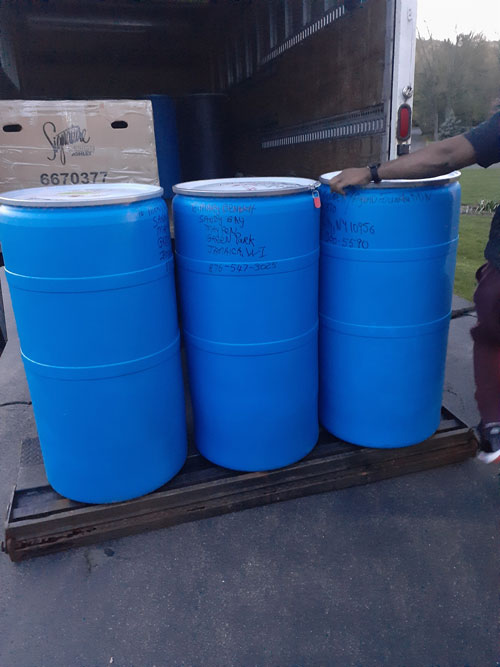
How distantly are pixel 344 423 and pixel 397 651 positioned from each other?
42.4 inches

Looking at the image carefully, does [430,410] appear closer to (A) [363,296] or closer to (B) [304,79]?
(A) [363,296]

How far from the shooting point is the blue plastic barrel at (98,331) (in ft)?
6.30

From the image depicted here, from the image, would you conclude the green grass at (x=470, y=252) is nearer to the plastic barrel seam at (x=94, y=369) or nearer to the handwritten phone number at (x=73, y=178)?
the handwritten phone number at (x=73, y=178)

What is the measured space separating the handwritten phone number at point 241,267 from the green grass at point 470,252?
392 cm

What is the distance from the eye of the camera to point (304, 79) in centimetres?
385

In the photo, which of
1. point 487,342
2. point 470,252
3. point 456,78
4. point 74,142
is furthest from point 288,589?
point 456,78

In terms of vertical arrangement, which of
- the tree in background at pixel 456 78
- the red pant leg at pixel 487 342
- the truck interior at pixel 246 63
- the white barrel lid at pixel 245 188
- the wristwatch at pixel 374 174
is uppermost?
the tree in background at pixel 456 78

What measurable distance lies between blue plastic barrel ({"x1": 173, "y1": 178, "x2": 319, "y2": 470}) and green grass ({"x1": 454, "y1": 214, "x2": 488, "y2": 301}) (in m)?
3.70

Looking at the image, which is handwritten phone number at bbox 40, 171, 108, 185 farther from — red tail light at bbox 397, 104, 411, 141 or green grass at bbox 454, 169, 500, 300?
green grass at bbox 454, 169, 500, 300

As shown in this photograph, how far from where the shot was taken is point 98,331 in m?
2.01

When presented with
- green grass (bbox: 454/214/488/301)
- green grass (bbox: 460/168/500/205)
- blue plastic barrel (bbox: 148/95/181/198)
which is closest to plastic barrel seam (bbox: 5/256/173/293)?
blue plastic barrel (bbox: 148/95/181/198)

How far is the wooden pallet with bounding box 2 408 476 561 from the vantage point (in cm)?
221

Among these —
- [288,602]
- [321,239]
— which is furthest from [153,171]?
[288,602]
